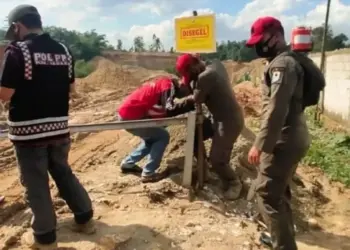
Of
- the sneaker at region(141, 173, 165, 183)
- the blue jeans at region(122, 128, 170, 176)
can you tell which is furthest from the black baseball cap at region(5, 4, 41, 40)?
the sneaker at region(141, 173, 165, 183)

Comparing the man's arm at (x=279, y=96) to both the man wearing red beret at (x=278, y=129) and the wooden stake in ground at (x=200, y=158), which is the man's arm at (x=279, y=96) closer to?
the man wearing red beret at (x=278, y=129)

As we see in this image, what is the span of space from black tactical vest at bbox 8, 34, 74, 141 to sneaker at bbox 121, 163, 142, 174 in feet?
6.23

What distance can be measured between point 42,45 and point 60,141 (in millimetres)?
784

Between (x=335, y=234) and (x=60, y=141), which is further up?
(x=60, y=141)

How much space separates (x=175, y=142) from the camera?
595 centimetres

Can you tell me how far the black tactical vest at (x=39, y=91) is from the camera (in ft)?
11.5

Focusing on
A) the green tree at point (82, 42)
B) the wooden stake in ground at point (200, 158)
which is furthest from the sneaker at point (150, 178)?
the green tree at point (82, 42)

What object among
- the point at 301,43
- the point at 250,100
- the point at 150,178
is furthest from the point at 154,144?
the point at 250,100

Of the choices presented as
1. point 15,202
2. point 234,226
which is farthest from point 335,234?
point 15,202

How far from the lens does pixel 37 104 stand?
Answer: 3600mm

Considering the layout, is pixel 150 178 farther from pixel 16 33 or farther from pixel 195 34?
pixel 16 33

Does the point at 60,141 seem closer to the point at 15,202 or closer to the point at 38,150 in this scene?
the point at 38,150

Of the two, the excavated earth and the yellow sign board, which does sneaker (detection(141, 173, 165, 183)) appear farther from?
the yellow sign board

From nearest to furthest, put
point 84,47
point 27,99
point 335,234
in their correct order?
1. point 27,99
2. point 335,234
3. point 84,47
